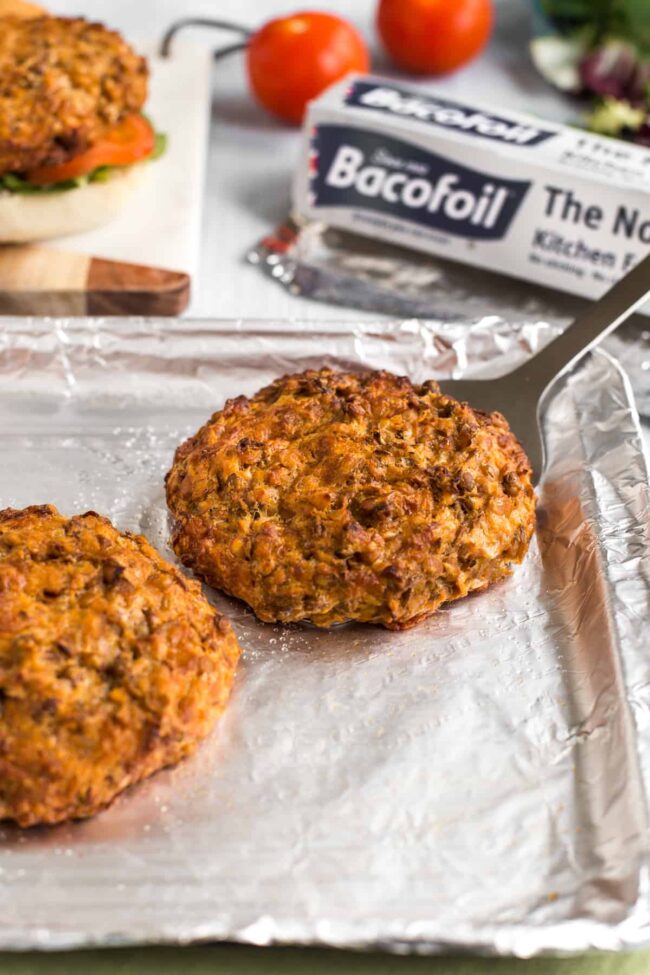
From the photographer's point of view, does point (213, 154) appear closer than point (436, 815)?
No

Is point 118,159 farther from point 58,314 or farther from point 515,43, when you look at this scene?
point 515,43

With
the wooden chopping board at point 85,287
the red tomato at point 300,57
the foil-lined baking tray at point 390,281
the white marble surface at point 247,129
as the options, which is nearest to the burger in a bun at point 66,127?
the wooden chopping board at point 85,287

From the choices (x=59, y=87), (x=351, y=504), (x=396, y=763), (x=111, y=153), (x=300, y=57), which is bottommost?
(x=396, y=763)

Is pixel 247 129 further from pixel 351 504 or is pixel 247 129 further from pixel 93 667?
pixel 93 667

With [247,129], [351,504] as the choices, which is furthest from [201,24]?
[351,504]

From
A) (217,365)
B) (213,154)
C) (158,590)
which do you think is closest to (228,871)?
(158,590)

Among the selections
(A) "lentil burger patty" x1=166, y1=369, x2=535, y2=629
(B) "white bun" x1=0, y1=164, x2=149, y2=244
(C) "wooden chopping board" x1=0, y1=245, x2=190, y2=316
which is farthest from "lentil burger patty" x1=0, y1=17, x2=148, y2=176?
(A) "lentil burger patty" x1=166, y1=369, x2=535, y2=629

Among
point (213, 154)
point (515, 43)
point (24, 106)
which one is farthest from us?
point (515, 43)
